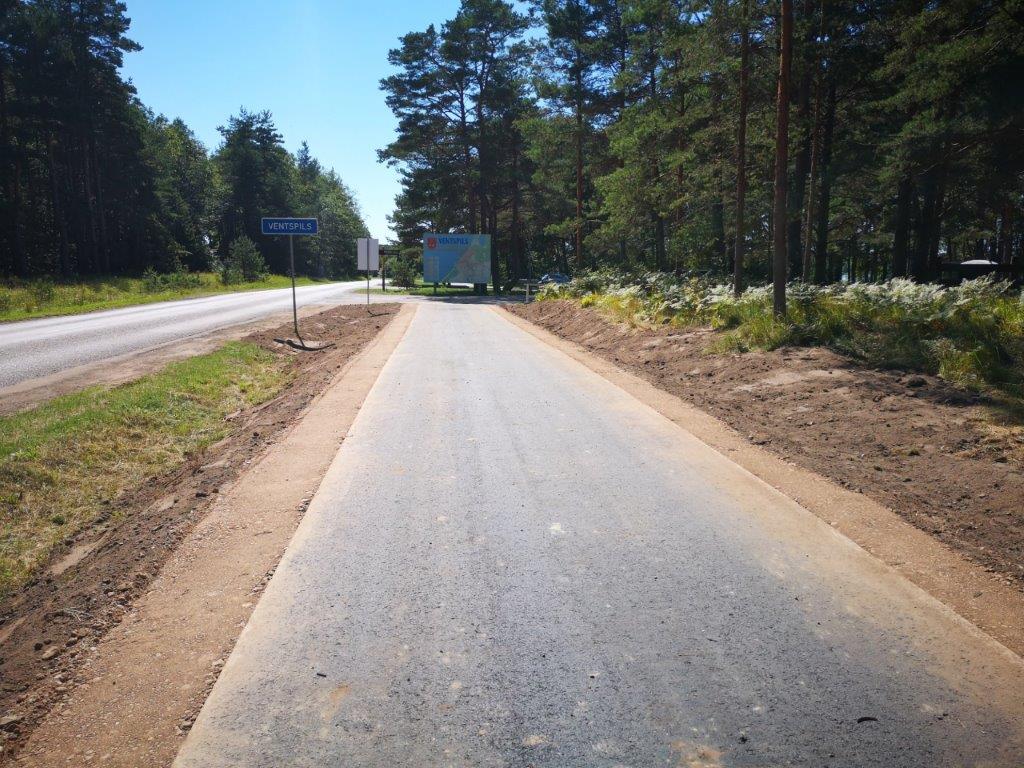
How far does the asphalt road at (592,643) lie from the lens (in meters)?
2.37

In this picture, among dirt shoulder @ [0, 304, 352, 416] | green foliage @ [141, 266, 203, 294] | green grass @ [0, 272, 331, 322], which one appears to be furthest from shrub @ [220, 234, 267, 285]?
dirt shoulder @ [0, 304, 352, 416]

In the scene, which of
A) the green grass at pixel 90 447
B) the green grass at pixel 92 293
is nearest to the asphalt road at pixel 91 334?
the green grass at pixel 92 293

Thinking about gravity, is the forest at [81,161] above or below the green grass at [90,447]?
above

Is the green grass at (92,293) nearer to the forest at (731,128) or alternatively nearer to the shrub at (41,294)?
the shrub at (41,294)

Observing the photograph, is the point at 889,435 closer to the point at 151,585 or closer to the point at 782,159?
the point at 151,585

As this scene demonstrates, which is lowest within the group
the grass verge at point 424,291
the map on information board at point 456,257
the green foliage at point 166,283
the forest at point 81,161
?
the grass verge at point 424,291

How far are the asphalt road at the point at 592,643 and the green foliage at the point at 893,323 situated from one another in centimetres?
436

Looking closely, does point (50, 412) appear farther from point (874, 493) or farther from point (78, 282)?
point (78, 282)

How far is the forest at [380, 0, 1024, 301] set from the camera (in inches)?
627

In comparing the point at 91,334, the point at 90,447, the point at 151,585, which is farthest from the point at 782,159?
the point at 91,334

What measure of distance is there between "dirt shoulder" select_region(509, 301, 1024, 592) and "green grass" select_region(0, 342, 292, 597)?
21.9 ft

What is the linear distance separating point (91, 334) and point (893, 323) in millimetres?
18255

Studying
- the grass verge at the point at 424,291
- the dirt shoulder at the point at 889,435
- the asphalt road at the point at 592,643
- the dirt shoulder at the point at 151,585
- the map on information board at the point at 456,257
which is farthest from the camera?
the grass verge at the point at 424,291

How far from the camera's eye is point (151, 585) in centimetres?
378
